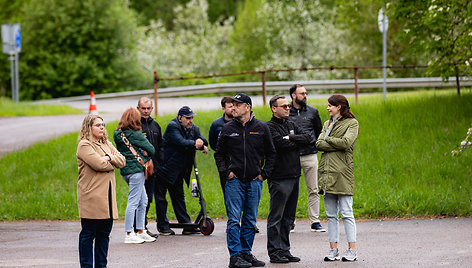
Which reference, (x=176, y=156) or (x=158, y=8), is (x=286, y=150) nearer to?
(x=176, y=156)

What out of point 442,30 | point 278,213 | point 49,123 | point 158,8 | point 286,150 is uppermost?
point 158,8

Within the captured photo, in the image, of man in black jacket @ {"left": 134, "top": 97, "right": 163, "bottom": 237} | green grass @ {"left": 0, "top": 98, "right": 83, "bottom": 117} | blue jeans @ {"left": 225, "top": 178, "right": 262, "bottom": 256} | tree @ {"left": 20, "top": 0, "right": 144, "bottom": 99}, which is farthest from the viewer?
tree @ {"left": 20, "top": 0, "right": 144, "bottom": 99}

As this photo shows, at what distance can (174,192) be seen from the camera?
10.7 metres

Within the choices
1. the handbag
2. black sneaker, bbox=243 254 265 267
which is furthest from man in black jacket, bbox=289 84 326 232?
black sneaker, bbox=243 254 265 267

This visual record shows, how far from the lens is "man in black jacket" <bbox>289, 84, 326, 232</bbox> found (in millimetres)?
10094

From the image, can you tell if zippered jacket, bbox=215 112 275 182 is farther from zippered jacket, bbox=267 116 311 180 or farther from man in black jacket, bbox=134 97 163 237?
man in black jacket, bbox=134 97 163 237

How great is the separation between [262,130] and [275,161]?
0.40m

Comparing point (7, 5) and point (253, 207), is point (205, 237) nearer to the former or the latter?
point (253, 207)

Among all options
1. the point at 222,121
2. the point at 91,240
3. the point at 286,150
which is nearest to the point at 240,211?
the point at 286,150

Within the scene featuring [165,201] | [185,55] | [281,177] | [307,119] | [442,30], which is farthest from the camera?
[185,55]

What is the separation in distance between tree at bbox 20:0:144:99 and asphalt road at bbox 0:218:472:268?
939 inches

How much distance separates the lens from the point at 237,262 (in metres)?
7.90

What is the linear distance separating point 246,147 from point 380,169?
235 inches

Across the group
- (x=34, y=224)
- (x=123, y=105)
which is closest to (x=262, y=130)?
(x=34, y=224)
